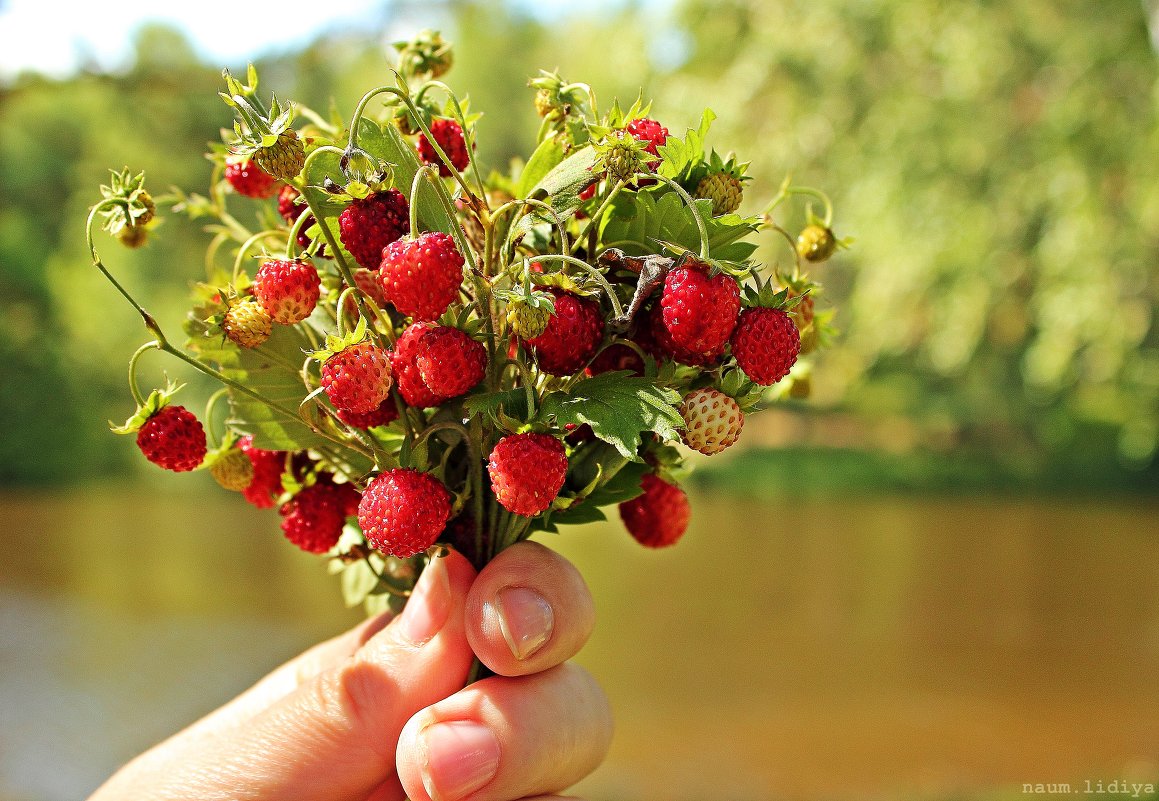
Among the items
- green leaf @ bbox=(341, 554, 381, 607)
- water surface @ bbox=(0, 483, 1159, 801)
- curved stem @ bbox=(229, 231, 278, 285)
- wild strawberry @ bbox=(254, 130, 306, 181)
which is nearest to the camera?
wild strawberry @ bbox=(254, 130, 306, 181)

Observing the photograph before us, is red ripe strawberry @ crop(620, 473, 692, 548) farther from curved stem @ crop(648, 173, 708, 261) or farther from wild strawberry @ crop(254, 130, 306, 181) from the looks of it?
wild strawberry @ crop(254, 130, 306, 181)

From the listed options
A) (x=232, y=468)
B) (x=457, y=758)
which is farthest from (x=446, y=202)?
(x=457, y=758)

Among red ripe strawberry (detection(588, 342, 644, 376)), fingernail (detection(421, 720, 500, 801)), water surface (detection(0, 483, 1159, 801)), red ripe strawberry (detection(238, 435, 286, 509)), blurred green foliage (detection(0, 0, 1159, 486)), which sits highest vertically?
blurred green foliage (detection(0, 0, 1159, 486))

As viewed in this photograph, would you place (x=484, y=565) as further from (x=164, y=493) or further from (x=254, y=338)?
(x=164, y=493)

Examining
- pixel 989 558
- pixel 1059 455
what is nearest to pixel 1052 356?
pixel 989 558

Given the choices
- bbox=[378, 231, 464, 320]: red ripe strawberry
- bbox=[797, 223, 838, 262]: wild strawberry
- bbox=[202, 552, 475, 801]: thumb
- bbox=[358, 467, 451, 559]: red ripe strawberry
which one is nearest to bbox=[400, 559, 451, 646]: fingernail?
bbox=[202, 552, 475, 801]: thumb

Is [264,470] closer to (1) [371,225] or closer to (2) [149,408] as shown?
(2) [149,408]

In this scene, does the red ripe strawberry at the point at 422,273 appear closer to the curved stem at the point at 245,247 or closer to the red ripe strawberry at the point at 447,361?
the red ripe strawberry at the point at 447,361

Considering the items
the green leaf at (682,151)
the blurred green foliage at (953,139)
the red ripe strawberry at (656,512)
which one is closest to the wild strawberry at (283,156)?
the green leaf at (682,151)
